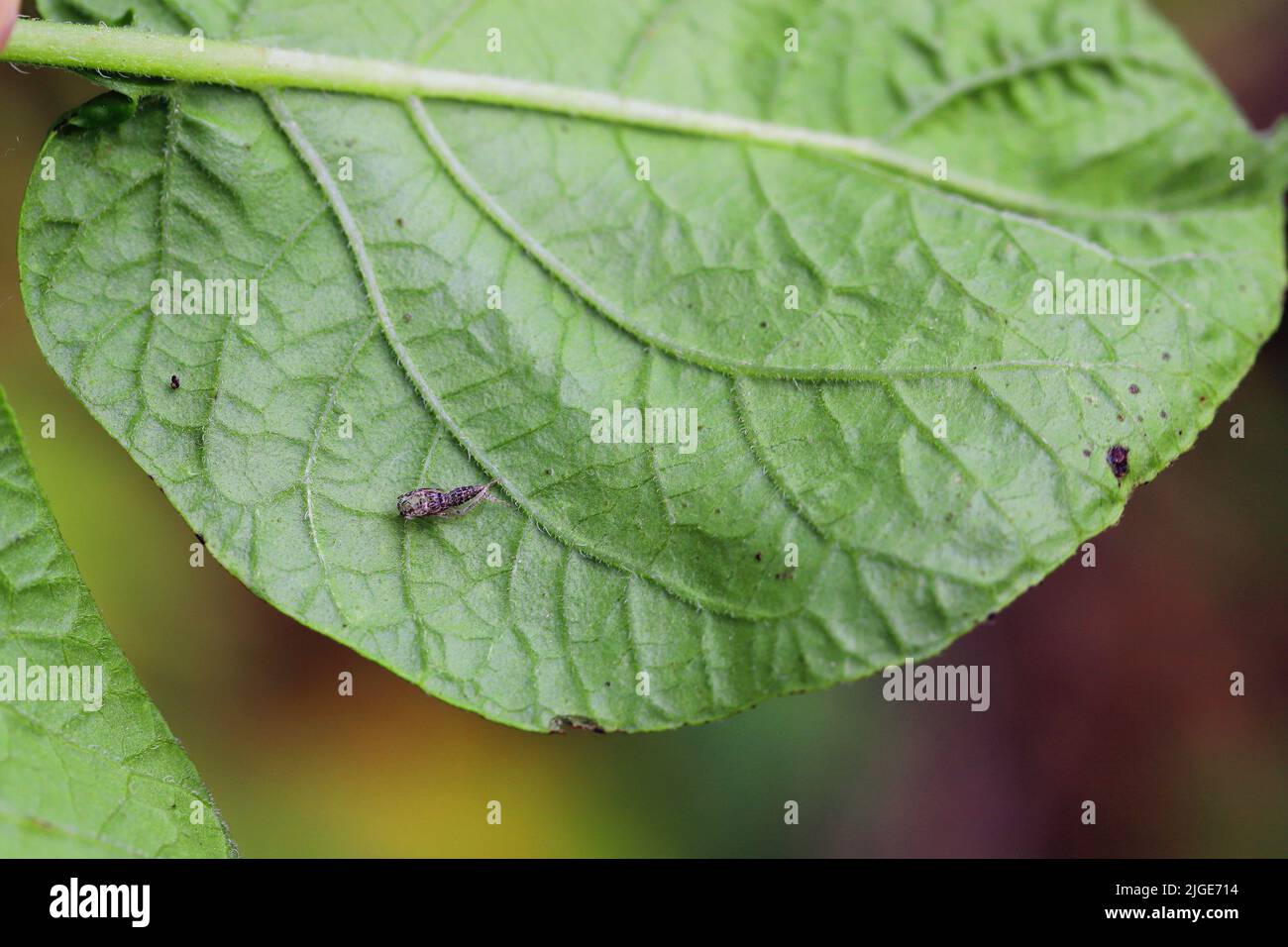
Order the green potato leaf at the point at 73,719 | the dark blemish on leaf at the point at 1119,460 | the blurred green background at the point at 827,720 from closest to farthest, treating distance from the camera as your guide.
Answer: the green potato leaf at the point at 73,719, the dark blemish on leaf at the point at 1119,460, the blurred green background at the point at 827,720

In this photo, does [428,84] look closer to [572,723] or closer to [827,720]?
[572,723]

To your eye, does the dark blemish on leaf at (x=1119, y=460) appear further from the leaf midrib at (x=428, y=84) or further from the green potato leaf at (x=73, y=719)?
the green potato leaf at (x=73, y=719)

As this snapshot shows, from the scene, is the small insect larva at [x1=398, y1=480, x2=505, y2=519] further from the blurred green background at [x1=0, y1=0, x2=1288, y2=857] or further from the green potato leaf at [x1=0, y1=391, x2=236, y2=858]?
the blurred green background at [x1=0, y1=0, x2=1288, y2=857]

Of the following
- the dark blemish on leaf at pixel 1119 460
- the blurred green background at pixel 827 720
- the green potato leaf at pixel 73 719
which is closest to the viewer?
the green potato leaf at pixel 73 719

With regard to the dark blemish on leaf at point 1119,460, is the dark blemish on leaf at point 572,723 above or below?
below

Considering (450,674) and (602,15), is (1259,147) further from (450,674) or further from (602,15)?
(450,674)

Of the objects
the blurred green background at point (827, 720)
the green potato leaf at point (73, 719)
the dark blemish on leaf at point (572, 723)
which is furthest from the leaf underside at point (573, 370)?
the blurred green background at point (827, 720)

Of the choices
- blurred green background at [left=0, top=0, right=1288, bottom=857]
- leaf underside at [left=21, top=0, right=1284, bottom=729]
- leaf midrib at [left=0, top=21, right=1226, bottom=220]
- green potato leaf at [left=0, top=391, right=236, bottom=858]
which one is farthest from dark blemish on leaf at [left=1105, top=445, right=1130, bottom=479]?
blurred green background at [left=0, top=0, right=1288, bottom=857]
